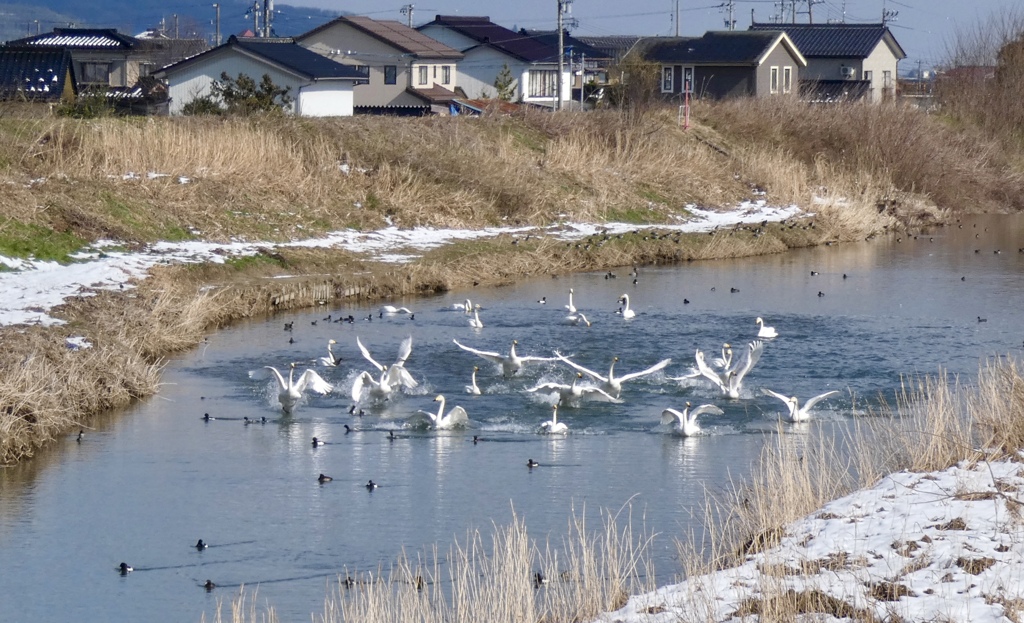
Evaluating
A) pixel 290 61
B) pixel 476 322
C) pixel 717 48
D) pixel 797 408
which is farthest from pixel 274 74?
pixel 797 408

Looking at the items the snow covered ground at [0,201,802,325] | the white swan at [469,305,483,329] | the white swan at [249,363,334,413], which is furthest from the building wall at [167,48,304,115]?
the white swan at [249,363,334,413]

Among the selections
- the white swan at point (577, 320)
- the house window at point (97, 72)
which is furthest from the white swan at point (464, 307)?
the house window at point (97, 72)

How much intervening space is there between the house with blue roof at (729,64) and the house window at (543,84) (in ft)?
16.3

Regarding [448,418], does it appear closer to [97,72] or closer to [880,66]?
[97,72]

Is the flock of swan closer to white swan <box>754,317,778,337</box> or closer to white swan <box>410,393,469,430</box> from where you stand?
white swan <box>410,393,469,430</box>

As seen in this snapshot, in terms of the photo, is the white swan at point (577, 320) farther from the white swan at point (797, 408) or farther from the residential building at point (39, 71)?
the residential building at point (39, 71)

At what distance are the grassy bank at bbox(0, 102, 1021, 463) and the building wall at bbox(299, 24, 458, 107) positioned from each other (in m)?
23.8

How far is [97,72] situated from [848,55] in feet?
124

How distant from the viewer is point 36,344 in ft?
48.0

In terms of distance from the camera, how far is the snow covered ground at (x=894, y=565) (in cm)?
723

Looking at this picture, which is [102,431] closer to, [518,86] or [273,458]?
[273,458]

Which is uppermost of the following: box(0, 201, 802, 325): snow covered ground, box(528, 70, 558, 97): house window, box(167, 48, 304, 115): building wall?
box(528, 70, 558, 97): house window

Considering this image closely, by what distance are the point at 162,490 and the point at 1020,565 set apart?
7.42 m

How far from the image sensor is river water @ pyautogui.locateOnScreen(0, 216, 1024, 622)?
32.7 feet
